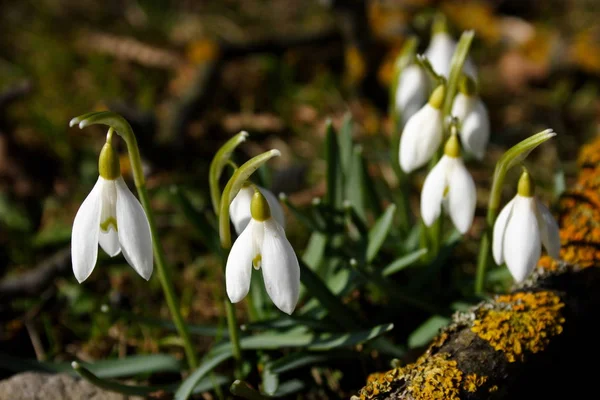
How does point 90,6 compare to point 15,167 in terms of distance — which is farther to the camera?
point 90,6

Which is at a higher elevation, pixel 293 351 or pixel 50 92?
pixel 50 92

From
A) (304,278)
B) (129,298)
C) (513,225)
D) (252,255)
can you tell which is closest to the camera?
(252,255)

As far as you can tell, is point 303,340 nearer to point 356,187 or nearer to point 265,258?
point 265,258

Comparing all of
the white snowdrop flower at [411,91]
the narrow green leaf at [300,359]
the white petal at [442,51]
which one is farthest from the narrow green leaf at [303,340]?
the white petal at [442,51]

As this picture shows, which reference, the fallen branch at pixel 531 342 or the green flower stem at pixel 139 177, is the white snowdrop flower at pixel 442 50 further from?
the green flower stem at pixel 139 177

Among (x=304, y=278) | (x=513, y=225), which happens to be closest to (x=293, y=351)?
(x=304, y=278)

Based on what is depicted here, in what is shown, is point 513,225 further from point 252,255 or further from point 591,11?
point 591,11

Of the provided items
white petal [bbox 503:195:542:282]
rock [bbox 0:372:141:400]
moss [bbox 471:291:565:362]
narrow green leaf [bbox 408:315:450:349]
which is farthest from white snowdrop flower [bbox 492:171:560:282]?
rock [bbox 0:372:141:400]

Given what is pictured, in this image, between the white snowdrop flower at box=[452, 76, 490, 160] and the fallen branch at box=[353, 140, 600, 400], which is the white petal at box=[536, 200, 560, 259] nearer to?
the fallen branch at box=[353, 140, 600, 400]
